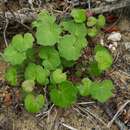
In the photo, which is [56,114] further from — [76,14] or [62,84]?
[76,14]

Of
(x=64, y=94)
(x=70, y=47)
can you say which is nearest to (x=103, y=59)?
(x=70, y=47)

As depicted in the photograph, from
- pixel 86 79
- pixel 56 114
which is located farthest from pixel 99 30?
pixel 56 114

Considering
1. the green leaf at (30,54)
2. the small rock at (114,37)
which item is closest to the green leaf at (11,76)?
the green leaf at (30,54)

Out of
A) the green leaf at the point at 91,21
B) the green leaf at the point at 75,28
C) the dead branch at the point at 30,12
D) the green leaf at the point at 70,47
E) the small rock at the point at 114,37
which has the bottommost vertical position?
the small rock at the point at 114,37

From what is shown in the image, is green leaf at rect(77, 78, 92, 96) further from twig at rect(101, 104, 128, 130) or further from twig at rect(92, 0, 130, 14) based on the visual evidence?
twig at rect(92, 0, 130, 14)

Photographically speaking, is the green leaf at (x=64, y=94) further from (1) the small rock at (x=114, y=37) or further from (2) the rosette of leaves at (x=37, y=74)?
(1) the small rock at (x=114, y=37)

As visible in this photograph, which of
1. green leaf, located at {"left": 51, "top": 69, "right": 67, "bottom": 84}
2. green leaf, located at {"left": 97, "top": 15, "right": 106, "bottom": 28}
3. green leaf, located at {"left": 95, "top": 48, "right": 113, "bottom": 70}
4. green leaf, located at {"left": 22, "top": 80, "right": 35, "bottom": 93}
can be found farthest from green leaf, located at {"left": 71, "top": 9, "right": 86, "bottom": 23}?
green leaf, located at {"left": 22, "top": 80, "right": 35, "bottom": 93}
